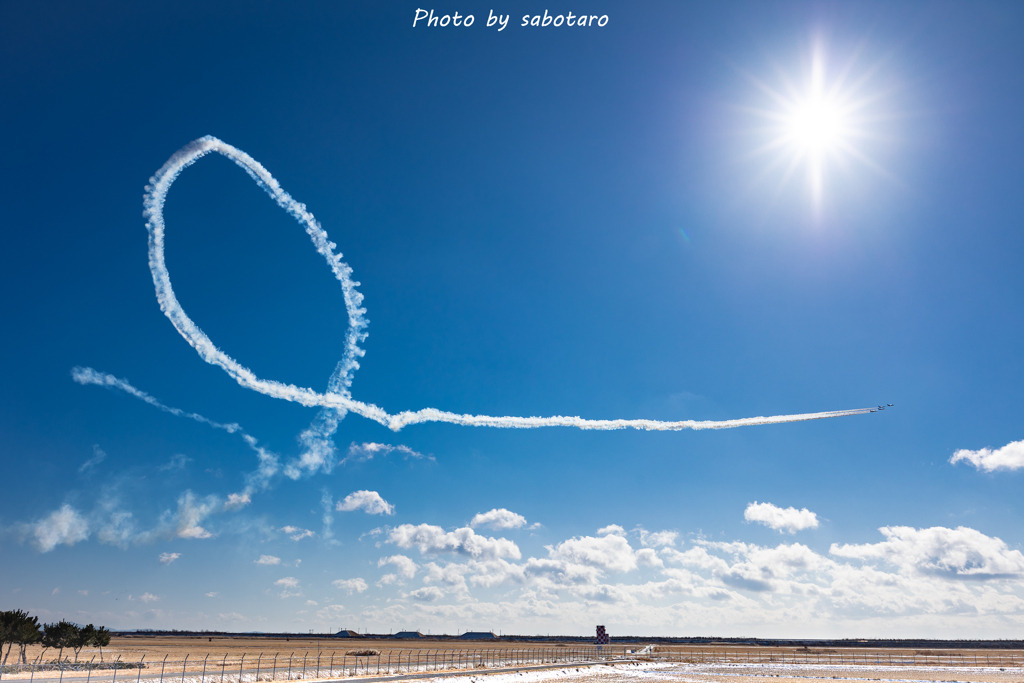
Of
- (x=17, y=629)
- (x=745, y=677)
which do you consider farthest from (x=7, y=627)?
(x=745, y=677)

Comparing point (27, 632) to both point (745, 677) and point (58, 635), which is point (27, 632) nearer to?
point (58, 635)

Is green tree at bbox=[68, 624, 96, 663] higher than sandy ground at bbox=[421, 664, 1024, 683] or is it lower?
higher

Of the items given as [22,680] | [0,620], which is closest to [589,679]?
[22,680]

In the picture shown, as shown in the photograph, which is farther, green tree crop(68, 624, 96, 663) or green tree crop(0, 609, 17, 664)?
green tree crop(68, 624, 96, 663)

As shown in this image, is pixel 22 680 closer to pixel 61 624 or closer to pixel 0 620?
pixel 0 620

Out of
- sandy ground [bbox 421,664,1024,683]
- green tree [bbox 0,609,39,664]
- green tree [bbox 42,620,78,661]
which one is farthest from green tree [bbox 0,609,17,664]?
sandy ground [bbox 421,664,1024,683]

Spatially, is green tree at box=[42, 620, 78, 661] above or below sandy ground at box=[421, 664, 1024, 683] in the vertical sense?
above

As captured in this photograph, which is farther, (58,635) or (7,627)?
(58,635)

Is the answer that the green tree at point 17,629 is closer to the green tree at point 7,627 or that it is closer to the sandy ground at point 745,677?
the green tree at point 7,627

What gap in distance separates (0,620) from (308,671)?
3427cm

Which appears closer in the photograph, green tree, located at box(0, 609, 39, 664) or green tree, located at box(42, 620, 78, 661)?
green tree, located at box(0, 609, 39, 664)

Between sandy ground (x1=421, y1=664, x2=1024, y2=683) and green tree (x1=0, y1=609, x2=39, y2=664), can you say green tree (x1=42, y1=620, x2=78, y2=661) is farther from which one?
sandy ground (x1=421, y1=664, x2=1024, y2=683)

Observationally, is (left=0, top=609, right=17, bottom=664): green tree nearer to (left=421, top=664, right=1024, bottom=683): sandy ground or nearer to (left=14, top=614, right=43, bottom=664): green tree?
(left=14, top=614, right=43, bottom=664): green tree

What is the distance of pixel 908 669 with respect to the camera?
99375 millimetres
